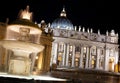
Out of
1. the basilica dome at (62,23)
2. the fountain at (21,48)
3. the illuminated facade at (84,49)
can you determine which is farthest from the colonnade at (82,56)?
the fountain at (21,48)

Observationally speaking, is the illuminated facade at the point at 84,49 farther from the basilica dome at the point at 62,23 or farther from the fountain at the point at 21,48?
the fountain at the point at 21,48

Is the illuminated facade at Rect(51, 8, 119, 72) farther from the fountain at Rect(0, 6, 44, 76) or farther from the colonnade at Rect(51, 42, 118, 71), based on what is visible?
the fountain at Rect(0, 6, 44, 76)

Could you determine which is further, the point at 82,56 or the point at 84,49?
the point at 84,49

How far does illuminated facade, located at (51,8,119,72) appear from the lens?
71188mm

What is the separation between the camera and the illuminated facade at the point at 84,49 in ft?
234

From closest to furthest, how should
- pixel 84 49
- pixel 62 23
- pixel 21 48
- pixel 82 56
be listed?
pixel 21 48, pixel 82 56, pixel 84 49, pixel 62 23

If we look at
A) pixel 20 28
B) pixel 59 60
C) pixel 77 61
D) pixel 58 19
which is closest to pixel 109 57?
pixel 77 61

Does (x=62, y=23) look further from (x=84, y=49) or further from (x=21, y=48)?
(x=21, y=48)

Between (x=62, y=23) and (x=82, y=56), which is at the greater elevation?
(x=62, y=23)

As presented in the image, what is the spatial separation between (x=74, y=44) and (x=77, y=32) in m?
4.02

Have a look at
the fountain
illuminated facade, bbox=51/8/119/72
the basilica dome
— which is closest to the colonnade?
illuminated facade, bbox=51/8/119/72

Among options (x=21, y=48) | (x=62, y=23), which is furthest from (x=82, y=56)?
(x=21, y=48)

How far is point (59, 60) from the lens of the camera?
70.9m

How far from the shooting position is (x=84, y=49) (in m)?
74.1
